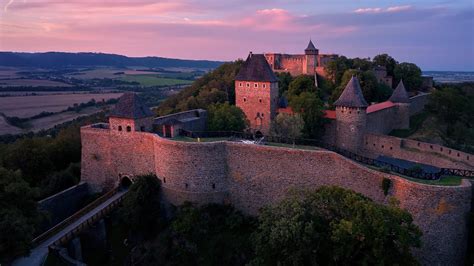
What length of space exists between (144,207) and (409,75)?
4120 cm

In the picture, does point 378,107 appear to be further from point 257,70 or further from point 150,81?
point 150,81

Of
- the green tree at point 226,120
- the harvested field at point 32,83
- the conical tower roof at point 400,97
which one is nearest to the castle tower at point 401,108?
the conical tower roof at point 400,97

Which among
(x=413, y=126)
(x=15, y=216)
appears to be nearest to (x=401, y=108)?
(x=413, y=126)

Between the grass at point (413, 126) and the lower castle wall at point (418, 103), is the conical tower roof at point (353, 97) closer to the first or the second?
the grass at point (413, 126)

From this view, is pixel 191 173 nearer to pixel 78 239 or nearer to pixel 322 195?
pixel 78 239

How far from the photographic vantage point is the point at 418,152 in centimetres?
2989

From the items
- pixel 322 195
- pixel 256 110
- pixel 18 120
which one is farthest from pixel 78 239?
pixel 18 120

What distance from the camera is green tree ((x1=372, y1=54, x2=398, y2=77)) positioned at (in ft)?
174

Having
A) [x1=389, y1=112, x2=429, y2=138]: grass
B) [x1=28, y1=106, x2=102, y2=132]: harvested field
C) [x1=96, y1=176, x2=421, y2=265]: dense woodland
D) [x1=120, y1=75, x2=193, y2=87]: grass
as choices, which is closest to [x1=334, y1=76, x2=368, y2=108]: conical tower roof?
[x1=389, y1=112, x2=429, y2=138]: grass

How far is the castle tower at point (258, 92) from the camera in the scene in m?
34.7

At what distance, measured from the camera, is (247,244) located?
872 inches

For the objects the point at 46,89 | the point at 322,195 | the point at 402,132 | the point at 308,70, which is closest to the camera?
the point at 322,195

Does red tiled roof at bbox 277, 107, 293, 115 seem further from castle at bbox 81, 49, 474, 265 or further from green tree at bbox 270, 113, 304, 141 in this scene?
green tree at bbox 270, 113, 304, 141

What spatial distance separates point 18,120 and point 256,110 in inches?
1516
